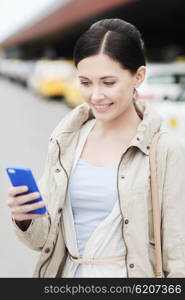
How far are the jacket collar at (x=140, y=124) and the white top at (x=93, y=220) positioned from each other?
0.46ft

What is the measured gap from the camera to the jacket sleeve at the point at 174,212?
1854 millimetres

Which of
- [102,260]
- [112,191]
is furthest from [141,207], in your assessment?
[102,260]

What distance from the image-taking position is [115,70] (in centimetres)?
182

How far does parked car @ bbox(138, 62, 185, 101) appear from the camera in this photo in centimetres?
918

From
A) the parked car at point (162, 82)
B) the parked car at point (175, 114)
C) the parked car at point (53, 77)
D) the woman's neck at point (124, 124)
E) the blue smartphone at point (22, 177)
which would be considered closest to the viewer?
the blue smartphone at point (22, 177)

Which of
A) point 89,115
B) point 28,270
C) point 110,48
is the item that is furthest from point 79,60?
point 28,270

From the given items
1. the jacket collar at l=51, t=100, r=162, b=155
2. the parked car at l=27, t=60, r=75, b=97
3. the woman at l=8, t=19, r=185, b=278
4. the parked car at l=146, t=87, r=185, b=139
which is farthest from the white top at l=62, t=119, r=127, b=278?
the parked car at l=27, t=60, r=75, b=97

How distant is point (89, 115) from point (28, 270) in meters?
2.32

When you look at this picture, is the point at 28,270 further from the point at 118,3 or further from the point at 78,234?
the point at 118,3

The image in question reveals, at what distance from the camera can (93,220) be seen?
191 cm

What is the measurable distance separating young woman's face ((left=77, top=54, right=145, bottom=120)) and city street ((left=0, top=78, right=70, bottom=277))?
2.49 meters

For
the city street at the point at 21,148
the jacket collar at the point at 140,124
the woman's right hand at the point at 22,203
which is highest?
the jacket collar at the point at 140,124

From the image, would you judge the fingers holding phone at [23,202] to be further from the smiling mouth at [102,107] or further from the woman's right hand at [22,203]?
the smiling mouth at [102,107]

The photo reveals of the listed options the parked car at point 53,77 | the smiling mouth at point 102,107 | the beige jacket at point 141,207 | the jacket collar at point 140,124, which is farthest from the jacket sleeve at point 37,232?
the parked car at point 53,77
